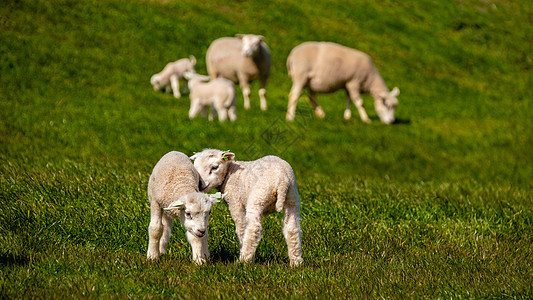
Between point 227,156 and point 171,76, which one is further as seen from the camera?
point 171,76

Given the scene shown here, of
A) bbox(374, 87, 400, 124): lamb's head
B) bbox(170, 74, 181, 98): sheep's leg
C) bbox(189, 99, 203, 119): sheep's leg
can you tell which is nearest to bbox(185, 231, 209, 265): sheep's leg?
bbox(189, 99, 203, 119): sheep's leg

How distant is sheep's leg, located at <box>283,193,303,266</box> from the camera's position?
13.9 ft

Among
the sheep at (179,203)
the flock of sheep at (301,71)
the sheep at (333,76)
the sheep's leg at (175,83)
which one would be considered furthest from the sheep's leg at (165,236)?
the sheep's leg at (175,83)

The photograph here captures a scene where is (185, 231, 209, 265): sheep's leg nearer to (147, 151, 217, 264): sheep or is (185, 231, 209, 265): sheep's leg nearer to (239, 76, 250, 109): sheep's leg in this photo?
(147, 151, 217, 264): sheep

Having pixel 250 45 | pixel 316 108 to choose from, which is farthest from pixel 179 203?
pixel 316 108

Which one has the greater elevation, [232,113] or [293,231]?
[293,231]

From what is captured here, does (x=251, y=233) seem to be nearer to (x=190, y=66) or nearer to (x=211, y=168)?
(x=211, y=168)

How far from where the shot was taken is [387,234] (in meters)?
5.44

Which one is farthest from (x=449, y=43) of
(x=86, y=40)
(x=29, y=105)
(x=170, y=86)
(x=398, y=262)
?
(x=398, y=262)

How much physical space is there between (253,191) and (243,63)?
11.1 m

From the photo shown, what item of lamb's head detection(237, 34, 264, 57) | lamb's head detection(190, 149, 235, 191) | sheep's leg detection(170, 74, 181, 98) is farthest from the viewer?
sheep's leg detection(170, 74, 181, 98)

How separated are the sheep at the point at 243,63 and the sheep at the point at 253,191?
33.2 feet

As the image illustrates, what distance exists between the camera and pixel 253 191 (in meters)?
4.22

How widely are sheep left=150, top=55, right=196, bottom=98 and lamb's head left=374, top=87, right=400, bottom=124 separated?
5.53 metres
